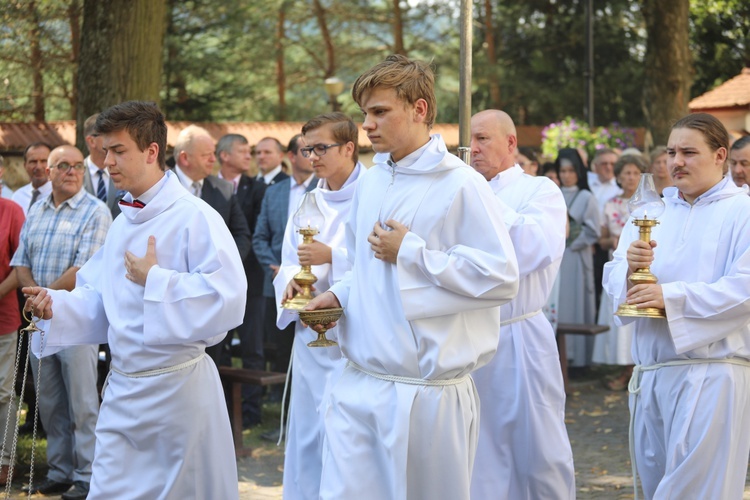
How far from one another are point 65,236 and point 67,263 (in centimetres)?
18

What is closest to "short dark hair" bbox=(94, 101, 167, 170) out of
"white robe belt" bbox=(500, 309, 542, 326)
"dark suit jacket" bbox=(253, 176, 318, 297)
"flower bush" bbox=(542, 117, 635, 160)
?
"white robe belt" bbox=(500, 309, 542, 326)

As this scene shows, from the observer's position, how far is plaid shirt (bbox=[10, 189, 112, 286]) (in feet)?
24.5

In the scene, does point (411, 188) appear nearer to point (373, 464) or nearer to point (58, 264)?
point (373, 464)

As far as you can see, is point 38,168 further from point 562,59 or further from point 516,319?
point 562,59

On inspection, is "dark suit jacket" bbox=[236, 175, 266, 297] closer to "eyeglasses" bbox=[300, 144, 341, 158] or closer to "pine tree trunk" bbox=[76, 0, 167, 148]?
"pine tree trunk" bbox=[76, 0, 167, 148]

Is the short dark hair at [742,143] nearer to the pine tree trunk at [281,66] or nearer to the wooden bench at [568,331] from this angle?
the wooden bench at [568,331]

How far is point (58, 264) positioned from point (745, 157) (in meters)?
4.77

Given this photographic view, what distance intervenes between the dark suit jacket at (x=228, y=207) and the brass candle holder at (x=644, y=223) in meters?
4.29

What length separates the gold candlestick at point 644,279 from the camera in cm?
541

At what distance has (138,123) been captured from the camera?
521cm

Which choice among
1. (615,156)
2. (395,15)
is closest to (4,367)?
(615,156)

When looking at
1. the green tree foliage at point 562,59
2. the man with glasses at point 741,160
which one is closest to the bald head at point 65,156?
the man with glasses at point 741,160

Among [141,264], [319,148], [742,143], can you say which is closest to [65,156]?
[319,148]

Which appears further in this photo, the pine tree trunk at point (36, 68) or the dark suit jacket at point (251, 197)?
the pine tree trunk at point (36, 68)
